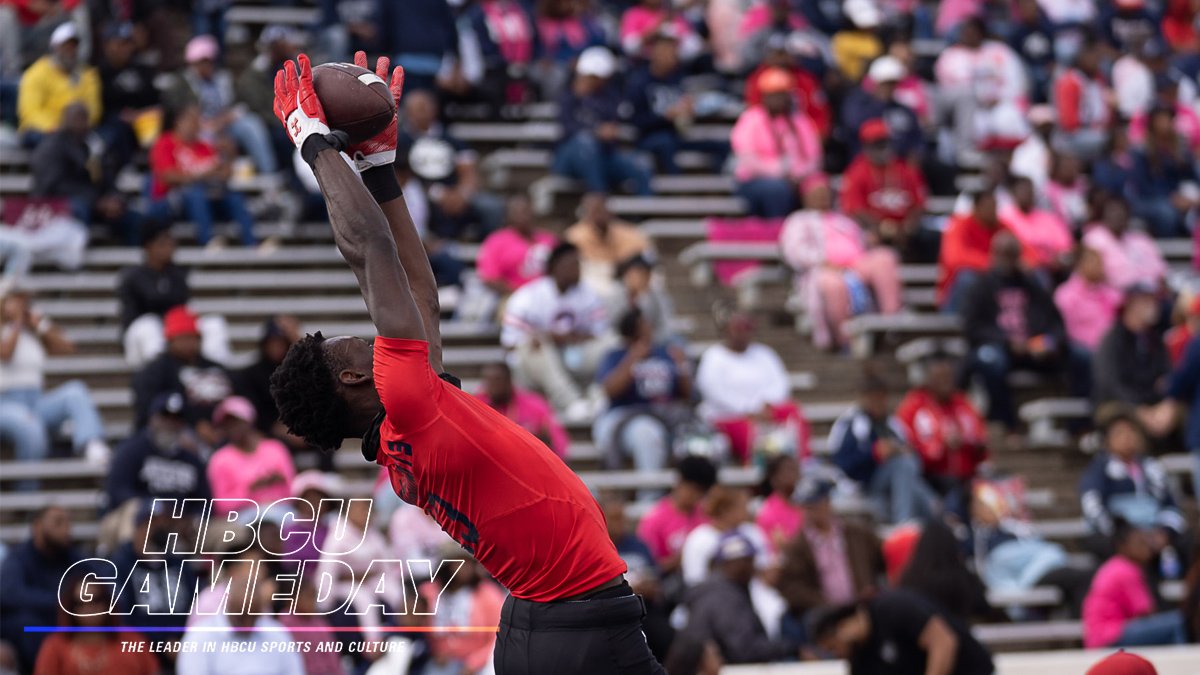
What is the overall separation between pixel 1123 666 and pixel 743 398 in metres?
5.93

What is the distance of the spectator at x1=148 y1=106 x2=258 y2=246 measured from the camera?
11469mm

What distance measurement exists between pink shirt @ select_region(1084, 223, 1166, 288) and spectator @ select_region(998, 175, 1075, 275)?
0.74 ft

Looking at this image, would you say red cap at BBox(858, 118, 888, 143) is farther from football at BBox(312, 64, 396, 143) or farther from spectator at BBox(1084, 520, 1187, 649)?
football at BBox(312, 64, 396, 143)

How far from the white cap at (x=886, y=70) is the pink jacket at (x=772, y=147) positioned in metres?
1.34

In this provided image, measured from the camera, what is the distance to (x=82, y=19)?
1270 centimetres

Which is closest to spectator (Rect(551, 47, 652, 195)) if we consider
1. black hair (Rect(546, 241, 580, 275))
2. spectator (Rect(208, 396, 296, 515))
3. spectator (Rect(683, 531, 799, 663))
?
black hair (Rect(546, 241, 580, 275))

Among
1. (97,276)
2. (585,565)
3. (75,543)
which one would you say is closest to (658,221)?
(97,276)

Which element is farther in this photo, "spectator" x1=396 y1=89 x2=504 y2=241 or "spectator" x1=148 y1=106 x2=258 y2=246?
"spectator" x1=396 y1=89 x2=504 y2=241

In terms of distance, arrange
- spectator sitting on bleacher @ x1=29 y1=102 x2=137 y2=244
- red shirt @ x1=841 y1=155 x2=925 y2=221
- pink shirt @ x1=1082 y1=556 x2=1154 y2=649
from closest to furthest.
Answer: pink shirt @ x1=1082 y1=556 x2=1154 y2=649 → spectator sitting on bleacher @ x1=29 y1=102 x2=137 y2=244 → red shirt @ x1=841 y1=155 x2=925 y2=221

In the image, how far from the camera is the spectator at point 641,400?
10.0 meters

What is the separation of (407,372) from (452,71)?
9.75 m

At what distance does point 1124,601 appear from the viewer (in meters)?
8.93

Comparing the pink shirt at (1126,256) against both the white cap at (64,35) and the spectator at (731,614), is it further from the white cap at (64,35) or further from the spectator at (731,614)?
the white cap at (64,35)

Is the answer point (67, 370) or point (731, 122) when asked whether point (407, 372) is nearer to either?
point (67, 370)
